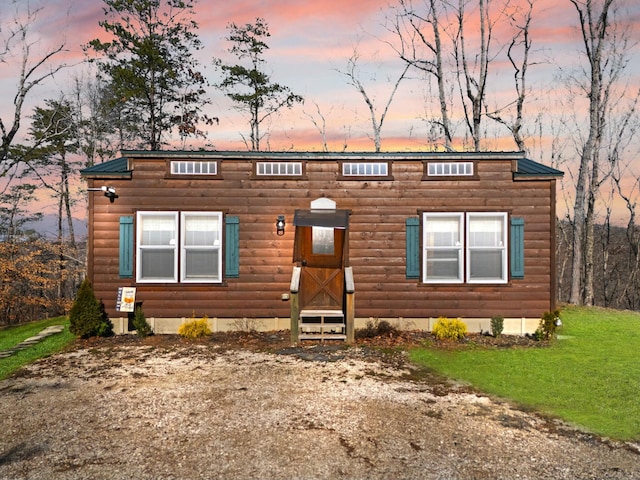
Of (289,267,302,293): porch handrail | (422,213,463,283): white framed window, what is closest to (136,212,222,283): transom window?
(289,267,302,293): porch handrail

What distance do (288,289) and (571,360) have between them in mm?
6495

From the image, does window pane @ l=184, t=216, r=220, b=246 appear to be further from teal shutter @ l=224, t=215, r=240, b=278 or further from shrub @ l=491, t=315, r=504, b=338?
shrub @ l=491, t=315, r=504, b=338

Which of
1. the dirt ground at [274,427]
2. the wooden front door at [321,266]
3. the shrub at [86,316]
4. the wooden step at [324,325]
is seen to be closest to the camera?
the dirt ground at [274,427]

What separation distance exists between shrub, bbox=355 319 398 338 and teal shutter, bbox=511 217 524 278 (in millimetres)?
3430

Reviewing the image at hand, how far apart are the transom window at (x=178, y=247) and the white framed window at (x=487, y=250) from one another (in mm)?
6470

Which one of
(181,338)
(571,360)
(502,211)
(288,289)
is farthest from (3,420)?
(502,211)

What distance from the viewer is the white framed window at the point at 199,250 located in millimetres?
11164

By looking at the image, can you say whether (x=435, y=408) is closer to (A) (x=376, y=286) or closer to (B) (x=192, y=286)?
(A) (x=376, y=286)

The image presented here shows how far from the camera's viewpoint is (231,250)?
36.6ft

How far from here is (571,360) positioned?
8844 mm

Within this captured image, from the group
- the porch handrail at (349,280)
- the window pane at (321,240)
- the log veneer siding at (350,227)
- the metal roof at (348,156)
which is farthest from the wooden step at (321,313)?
the metal roof at (348,156)

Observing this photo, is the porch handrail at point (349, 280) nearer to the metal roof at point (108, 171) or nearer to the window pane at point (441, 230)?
the window pane at point (441, 230)

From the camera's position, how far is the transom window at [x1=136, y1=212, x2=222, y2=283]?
36.5 feet

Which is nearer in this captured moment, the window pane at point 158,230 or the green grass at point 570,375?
the green grass at point 570,375
